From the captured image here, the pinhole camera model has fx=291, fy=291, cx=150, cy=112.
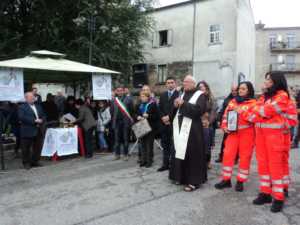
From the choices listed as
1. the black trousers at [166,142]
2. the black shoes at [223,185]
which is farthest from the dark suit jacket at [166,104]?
the black shoes at [223,185]

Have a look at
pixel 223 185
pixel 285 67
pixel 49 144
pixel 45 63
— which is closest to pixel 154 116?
pixel 223 185

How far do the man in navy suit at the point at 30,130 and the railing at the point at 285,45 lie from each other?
131 feet

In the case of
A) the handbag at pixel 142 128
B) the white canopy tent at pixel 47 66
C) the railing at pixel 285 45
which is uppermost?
the railing at pixel 285 45

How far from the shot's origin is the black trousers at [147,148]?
6.49 m

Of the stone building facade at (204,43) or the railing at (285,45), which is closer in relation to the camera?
the stone building facade at (204,43)

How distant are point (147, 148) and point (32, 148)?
2760 mm

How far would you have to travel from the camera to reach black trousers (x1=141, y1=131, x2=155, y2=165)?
649 centimetres

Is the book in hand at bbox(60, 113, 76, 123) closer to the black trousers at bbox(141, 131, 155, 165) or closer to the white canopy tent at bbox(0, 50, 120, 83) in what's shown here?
the white canopy tent at bbox(0, 50, 120, 83)

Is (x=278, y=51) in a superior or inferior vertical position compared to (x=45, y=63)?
superior

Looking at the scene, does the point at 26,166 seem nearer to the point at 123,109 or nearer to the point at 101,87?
the point at 123,109

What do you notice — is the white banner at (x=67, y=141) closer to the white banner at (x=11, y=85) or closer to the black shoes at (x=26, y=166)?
the black shoes at (x=26, y=166)

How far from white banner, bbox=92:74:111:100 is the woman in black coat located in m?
1.89

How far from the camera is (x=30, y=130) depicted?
654 cm

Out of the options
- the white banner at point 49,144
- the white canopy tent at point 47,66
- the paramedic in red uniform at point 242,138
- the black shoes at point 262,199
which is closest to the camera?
the black shoes at point 262,199
